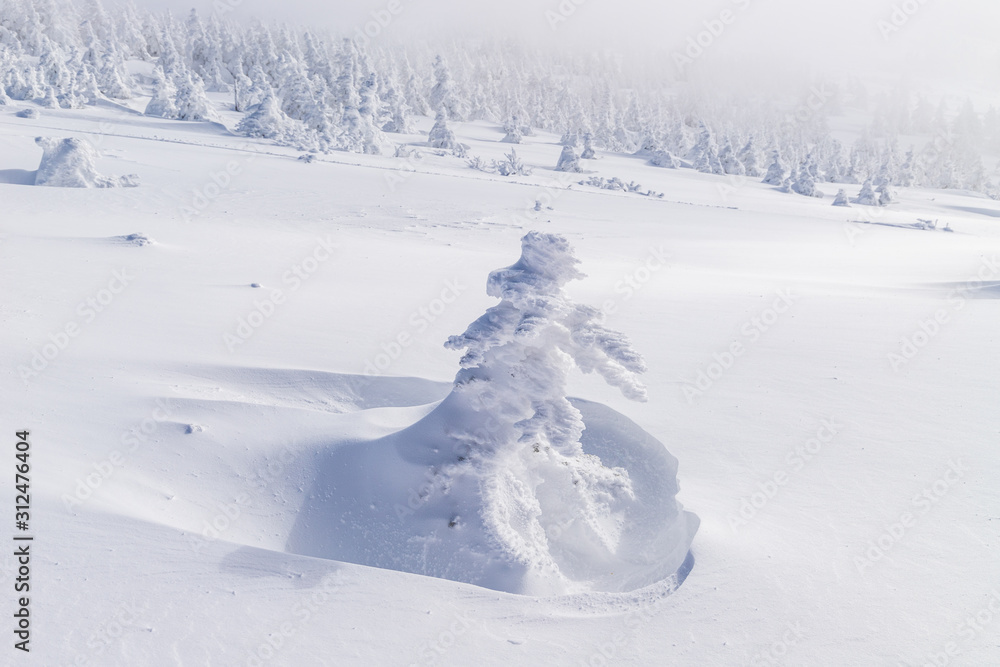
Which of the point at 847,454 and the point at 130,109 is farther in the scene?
the point at 130,109

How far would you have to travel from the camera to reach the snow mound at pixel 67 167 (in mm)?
16531

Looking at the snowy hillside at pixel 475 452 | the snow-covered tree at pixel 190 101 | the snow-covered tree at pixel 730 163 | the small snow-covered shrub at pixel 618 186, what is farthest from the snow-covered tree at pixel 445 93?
the snowy hillside at pixel 475 452

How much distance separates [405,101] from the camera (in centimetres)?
6006

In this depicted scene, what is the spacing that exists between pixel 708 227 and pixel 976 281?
33.6ft

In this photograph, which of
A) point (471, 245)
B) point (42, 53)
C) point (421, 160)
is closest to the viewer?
point (471, 245)

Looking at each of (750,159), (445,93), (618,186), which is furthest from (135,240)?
(750,159)

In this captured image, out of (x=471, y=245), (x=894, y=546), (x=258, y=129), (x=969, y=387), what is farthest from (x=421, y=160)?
(x=894, y=546)

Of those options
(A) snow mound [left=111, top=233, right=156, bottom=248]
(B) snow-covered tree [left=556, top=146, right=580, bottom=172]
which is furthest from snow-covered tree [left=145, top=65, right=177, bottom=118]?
(A) snow mound [left=111, top=233, right=156, bottom=248]

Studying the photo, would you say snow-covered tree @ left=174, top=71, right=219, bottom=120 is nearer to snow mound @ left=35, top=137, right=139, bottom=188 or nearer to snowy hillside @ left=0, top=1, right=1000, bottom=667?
snow mound @ left=35, top=137, right=139, bottom=188

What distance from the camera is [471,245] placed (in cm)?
1683

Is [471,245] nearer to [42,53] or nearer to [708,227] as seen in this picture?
[708,227]

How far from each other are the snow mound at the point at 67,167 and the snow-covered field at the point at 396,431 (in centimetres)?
54

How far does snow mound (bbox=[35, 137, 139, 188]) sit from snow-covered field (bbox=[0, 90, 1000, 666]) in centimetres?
54

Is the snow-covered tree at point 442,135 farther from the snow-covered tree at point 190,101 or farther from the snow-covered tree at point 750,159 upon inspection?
the snow-covered tree at point 750,159
